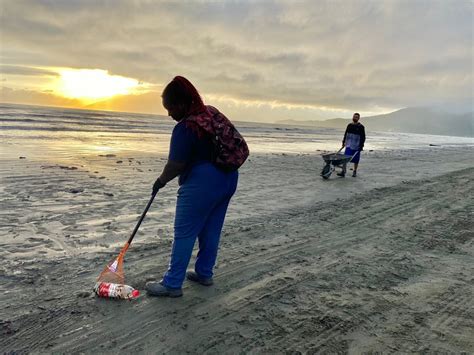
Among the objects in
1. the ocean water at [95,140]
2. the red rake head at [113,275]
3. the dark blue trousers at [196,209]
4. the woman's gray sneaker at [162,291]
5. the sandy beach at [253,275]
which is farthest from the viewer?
the ocean water at [95,140]

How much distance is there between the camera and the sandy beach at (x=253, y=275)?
2996 mm

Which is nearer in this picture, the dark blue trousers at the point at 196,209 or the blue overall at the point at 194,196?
the blue overall at the point at 194,196

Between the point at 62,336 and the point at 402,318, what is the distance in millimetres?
2898

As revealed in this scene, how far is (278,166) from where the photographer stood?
47.6 feet

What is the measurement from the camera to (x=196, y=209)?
11.4ft

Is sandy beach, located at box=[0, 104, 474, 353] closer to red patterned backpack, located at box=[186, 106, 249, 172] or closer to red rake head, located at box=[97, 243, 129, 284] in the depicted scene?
red rake head, located at box=[97, 243, 129, 284]

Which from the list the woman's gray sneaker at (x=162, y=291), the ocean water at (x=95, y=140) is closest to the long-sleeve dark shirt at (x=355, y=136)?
the ocean water at (x=95, y=140)

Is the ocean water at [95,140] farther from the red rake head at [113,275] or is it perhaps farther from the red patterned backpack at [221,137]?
the red patterned backpack at [221,137]

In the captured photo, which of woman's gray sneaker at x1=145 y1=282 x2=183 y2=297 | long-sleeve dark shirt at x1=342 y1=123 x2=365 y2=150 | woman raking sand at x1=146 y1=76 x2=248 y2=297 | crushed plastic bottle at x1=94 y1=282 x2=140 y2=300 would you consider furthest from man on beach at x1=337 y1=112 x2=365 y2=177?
crushed plastic bottle at x1=94 y1=282 x2=140 y2=300

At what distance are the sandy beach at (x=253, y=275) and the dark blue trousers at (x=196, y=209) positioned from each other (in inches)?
15.3

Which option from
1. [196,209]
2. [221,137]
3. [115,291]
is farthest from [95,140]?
[221,137]

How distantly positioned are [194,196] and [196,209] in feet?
0.43

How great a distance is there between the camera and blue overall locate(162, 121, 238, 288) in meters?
3.28

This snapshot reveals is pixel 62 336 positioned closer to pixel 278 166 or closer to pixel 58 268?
pixel 58 268
